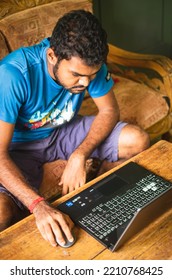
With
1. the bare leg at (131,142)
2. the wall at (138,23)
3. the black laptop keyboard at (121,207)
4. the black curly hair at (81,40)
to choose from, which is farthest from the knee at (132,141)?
the wall at (138,23)

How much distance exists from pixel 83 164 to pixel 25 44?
2.64ft

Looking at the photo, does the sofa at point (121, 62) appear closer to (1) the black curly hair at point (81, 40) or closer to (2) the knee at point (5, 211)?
(2) the knee at point (5, 211)

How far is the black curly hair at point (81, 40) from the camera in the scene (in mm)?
1212

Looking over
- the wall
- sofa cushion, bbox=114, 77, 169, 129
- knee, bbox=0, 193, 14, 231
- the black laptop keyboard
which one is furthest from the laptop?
the wall

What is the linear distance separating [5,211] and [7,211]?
0.04 ft

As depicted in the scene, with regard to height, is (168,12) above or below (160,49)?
above

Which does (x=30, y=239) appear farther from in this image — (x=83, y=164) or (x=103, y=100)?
(x=103, y=100)

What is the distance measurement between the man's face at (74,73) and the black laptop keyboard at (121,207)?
0.40m

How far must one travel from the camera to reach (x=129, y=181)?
49.1 inches

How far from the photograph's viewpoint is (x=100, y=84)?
1.56m

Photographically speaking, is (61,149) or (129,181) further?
(61,149)

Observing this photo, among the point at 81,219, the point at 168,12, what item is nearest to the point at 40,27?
the point at 81,219

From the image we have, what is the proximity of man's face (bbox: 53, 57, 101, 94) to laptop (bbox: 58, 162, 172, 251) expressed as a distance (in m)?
0.34

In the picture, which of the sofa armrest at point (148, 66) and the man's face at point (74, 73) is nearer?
the man's face at point (74, 73)
